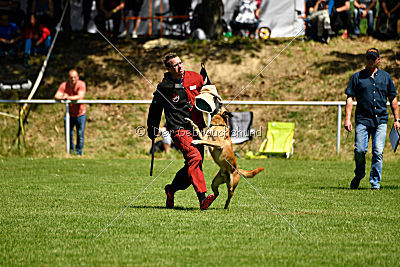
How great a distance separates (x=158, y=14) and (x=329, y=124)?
9.00m

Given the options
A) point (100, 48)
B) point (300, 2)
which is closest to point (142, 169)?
point (100, 48)

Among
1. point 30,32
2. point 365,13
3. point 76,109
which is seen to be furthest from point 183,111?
point 365,13

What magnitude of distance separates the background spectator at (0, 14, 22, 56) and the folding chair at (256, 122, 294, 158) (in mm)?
10294

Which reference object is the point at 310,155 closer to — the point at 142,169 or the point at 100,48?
the point at 142,169

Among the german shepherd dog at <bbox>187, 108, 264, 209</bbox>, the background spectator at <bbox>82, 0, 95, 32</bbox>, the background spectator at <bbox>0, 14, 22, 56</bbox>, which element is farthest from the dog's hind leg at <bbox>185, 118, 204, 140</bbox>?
the background spectator at <bbox>82, 0, 95, 32</bbox>

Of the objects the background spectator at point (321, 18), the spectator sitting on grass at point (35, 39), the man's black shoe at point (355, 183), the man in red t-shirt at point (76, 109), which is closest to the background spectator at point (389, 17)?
the background spectator at point (321, 18)

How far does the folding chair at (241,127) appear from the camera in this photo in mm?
17781

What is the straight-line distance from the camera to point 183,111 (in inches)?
331

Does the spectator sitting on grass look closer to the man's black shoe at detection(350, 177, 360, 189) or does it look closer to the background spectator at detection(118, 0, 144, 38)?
the background spectator at detection(118, 0, 144, 38)

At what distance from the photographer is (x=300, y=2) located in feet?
81.0

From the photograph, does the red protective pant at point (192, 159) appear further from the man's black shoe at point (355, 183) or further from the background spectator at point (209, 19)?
the background spectator at point (209, 19)

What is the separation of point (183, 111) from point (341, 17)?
52.4 feet

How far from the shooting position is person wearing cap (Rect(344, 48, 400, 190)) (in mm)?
10781

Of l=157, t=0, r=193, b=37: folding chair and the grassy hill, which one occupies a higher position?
l=157, t=0, r=193, b=37: folding chair
